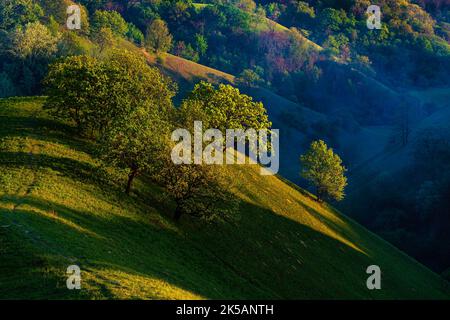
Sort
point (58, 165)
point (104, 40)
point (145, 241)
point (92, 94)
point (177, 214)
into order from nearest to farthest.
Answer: point (145, 241)
point (58, 165)
point (177, 214)
point (92, 94)
point (104, 40)

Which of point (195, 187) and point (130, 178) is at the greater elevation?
point (130, 178)

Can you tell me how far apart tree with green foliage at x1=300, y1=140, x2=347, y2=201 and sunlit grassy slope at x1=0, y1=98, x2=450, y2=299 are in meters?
9.98

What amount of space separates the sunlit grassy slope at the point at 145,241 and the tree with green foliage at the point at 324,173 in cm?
998

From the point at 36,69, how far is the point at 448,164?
121m

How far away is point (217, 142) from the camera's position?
71.6m

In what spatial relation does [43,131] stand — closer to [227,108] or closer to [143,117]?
[143,117]

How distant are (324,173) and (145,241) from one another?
59072mm

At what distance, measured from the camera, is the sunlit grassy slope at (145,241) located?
36.7m

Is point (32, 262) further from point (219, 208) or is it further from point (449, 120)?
Answer: point (449, 120)

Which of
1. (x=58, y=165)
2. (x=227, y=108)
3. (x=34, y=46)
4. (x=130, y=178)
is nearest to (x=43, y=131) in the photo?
(x=58, y=165)

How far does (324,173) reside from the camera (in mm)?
104062

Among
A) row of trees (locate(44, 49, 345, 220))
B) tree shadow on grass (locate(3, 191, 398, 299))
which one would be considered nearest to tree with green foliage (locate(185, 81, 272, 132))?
row of trees (locate(44, 49, 345, 220))

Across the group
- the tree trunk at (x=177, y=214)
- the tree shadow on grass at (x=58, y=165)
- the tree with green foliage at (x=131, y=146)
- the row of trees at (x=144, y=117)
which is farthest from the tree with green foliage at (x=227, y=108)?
the tree shadow on grass at (x=58, y=165)
